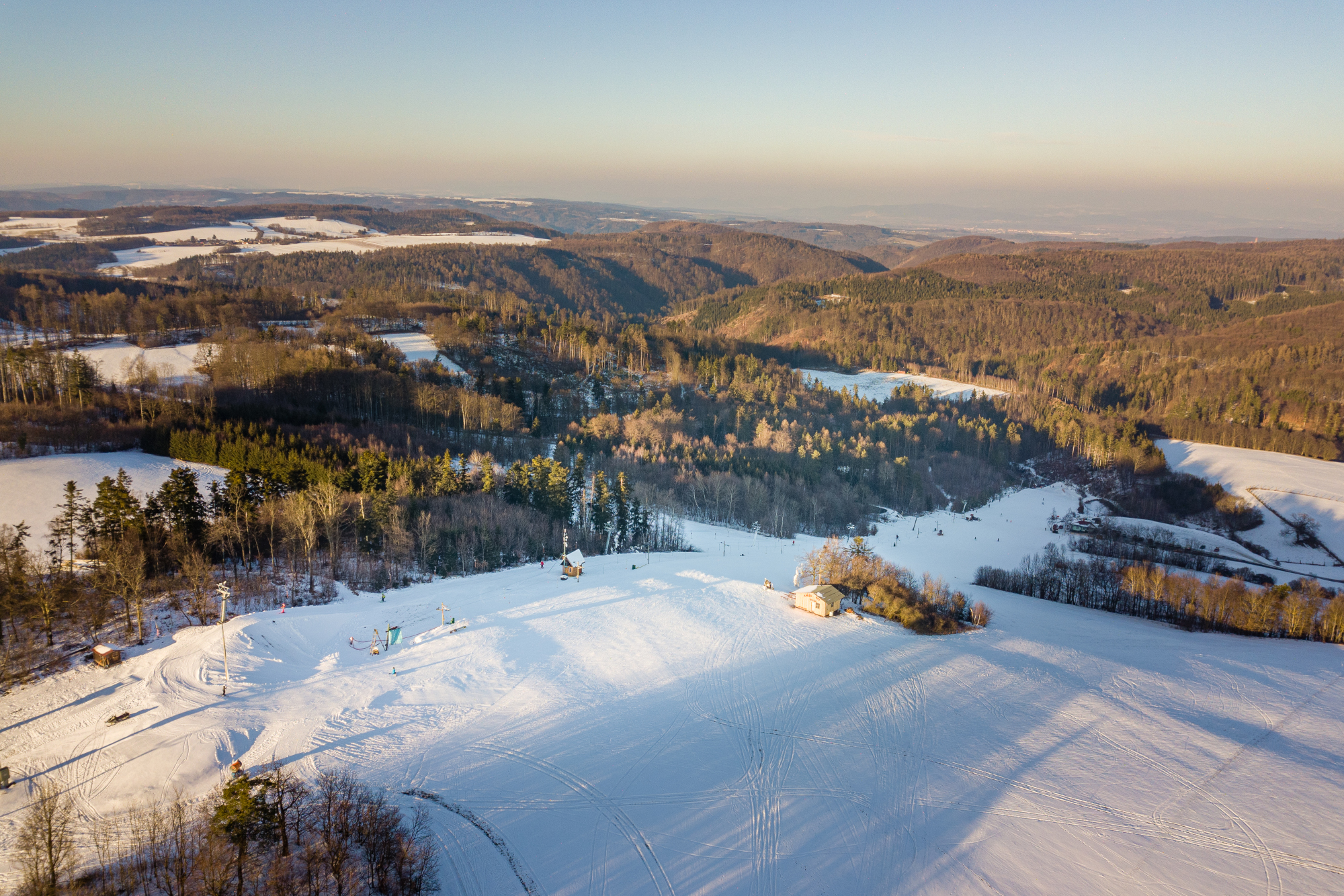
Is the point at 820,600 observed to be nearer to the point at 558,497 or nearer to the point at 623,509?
the point at 623,509

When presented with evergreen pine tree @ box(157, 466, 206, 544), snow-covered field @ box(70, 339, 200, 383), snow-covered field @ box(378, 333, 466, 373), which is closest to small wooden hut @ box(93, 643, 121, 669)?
evergreen pine tree @ box(157, 466, 206, 544)

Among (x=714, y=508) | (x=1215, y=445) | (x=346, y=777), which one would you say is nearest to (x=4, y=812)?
(x=346, y=777)

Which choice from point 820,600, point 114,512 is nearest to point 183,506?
point 114,512

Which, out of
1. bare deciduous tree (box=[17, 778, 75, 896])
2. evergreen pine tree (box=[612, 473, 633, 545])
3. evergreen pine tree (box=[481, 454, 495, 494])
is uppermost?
bare deciduous tree (box=[17, 778, 75, 896])

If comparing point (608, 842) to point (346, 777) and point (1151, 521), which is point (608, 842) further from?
point (1151, 521)

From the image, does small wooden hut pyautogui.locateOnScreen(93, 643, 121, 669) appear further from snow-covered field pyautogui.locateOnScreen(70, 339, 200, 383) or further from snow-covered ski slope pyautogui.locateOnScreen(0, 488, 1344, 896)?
snow-covered field pyautogui.locateOnScreen(70, 339, 200, 383)

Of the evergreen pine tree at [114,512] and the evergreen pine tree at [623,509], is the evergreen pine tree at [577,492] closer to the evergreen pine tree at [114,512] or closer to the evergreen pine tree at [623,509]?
the evergreen pine tree at [623,509]
